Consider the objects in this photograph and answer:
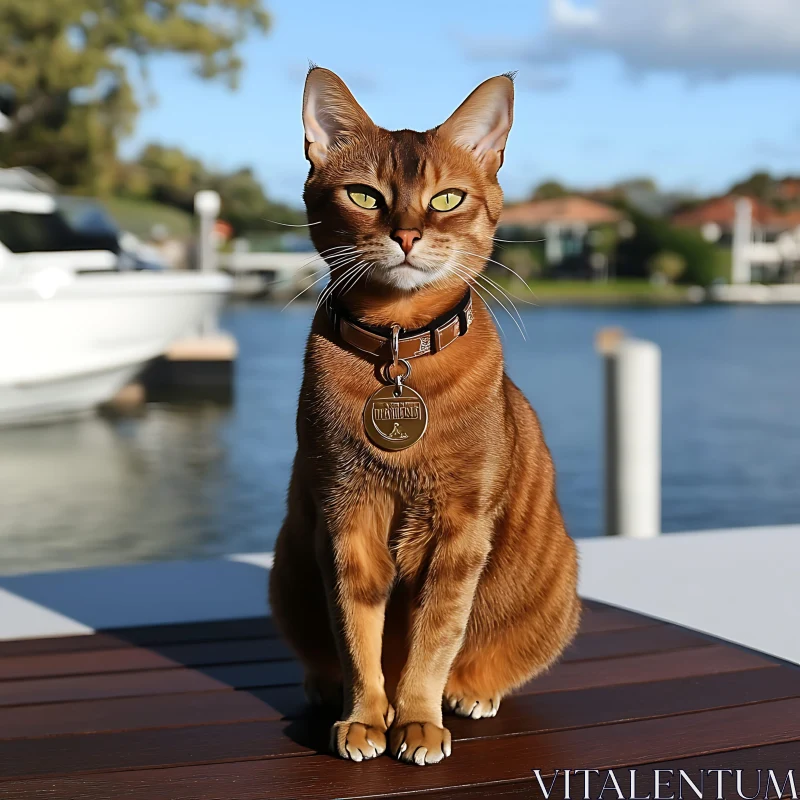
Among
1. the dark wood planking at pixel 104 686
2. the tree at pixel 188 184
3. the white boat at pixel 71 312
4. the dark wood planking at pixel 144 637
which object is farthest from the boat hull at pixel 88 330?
the dark wood planking at pixel 104 686

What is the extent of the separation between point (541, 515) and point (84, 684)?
85 cm

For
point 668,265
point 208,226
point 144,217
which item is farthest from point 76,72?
Result: point 668,265

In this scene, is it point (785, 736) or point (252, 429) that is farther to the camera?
point (252, 429)

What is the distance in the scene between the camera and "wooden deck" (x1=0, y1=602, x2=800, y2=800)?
5.04ft

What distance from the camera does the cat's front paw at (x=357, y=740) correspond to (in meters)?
1.59

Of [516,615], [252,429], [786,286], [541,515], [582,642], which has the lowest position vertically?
[786,286]

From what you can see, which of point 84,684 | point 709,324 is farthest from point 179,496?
point 709,324

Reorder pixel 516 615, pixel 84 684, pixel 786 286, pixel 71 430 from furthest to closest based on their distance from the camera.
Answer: pixel 786 286 < pixel 71 430 < pixel 84 684 < pixel 516 615

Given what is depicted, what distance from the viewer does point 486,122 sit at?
1.65 meters

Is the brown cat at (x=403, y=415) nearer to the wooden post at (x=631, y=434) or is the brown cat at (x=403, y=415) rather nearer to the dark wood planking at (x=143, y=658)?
the dark wood planking at (x=143, y=658)

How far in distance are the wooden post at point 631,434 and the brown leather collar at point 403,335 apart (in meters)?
1.91

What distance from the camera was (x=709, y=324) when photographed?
1747 inches

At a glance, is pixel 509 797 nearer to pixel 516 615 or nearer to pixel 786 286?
pixel 516 615

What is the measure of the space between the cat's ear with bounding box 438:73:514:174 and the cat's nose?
0.67 feet
